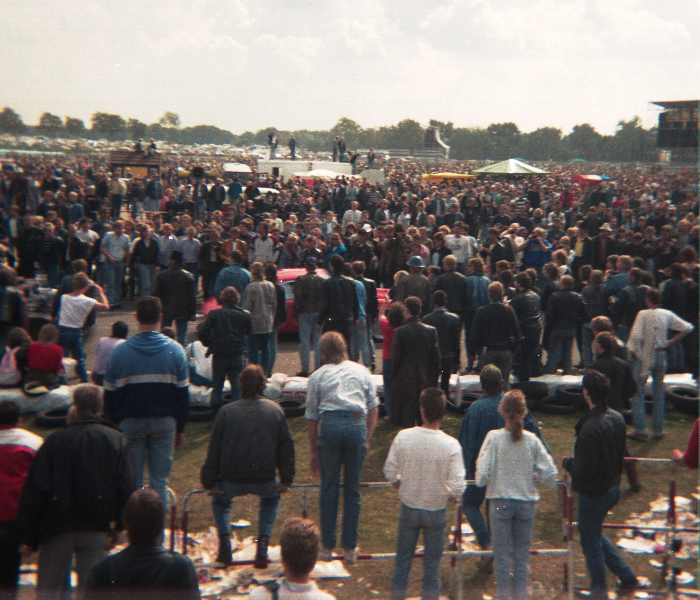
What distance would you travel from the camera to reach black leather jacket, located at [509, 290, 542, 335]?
9805mm

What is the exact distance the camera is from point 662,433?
340 inches

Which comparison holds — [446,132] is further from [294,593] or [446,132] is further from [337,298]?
[294,593]

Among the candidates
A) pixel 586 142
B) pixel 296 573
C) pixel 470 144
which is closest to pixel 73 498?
pixel 296 573

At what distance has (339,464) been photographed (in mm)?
5832

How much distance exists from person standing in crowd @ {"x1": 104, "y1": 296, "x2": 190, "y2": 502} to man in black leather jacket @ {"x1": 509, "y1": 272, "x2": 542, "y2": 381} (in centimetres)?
548

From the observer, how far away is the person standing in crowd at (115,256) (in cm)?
1483

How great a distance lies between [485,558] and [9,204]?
19.0 meters

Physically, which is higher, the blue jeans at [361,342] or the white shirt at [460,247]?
the white shirt at [460,247]

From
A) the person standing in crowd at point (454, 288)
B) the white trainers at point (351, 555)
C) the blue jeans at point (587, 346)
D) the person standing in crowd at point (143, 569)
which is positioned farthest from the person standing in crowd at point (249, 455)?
the blue jeans at point (587, 346)

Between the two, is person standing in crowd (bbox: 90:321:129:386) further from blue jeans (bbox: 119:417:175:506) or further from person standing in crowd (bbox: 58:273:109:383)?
blue jeans (bbox: 119:417:175:506)

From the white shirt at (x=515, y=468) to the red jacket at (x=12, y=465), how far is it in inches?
123

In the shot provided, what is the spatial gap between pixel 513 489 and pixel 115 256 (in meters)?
12.0

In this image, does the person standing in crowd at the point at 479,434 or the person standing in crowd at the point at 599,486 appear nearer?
the person standing in crowd at the point at 599,486

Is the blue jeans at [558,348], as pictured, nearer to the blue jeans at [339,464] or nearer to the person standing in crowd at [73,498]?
the blue jeans at [339,464]
